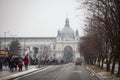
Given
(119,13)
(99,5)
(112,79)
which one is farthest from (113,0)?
(112,79)

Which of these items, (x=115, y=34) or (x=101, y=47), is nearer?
(x=115, y=34)

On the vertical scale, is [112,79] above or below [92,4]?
below

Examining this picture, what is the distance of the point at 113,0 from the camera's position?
1211 inches

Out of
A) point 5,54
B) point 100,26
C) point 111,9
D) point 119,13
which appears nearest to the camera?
point 119,13

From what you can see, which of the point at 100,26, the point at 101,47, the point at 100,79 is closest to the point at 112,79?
the point at 100,79

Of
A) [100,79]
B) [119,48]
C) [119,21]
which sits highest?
[119,21]

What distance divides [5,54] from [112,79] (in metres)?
39.0

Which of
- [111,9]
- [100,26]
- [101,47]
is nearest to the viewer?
[111,9]

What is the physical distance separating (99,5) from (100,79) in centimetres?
681

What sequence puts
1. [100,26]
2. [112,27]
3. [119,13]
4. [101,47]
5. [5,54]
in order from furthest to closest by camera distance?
1. [5,54]
2. [101,47]
3. [100,26]
4. [112,27]
5. [119,13]

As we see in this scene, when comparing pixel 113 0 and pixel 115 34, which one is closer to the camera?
pixel 113 0

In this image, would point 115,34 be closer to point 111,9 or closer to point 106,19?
point 106,19

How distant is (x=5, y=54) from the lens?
67.3 metres

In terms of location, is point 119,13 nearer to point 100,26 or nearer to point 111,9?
point 111,9
